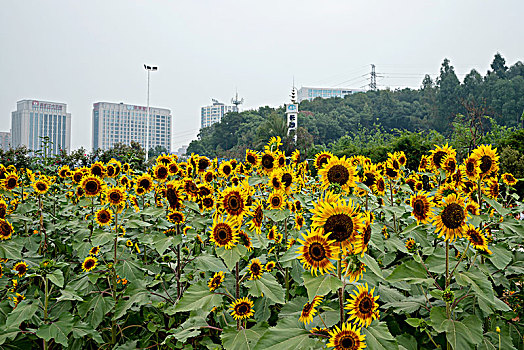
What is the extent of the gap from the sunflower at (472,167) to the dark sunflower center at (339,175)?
2.92 ft

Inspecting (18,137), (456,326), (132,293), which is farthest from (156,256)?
(18,137)

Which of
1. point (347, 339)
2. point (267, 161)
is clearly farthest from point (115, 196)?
point (347, 339)

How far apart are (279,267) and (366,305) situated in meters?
1.23

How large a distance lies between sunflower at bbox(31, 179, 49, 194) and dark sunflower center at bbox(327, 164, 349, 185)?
2.77 meters

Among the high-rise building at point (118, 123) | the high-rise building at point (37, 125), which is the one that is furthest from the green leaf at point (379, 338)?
A: the high-rise building at point (118, 123)

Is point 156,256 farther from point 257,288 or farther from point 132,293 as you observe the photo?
point 257,288

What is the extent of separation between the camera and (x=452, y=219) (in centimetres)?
183

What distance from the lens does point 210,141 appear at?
210 ft

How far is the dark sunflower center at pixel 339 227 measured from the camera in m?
1.56

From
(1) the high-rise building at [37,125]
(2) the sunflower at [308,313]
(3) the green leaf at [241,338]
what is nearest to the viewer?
(2) the sunflower at [308,313]

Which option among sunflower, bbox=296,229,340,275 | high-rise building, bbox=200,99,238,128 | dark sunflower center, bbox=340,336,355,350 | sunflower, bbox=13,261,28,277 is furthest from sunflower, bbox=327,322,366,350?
high-rise building, bbox=200,99,238,128

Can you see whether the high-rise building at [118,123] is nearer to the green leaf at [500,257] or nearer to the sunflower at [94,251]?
the sunflower at [94,251]

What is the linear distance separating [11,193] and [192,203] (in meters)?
2.00

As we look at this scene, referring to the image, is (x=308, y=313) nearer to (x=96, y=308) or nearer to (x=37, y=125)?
(x=96, y=308)
